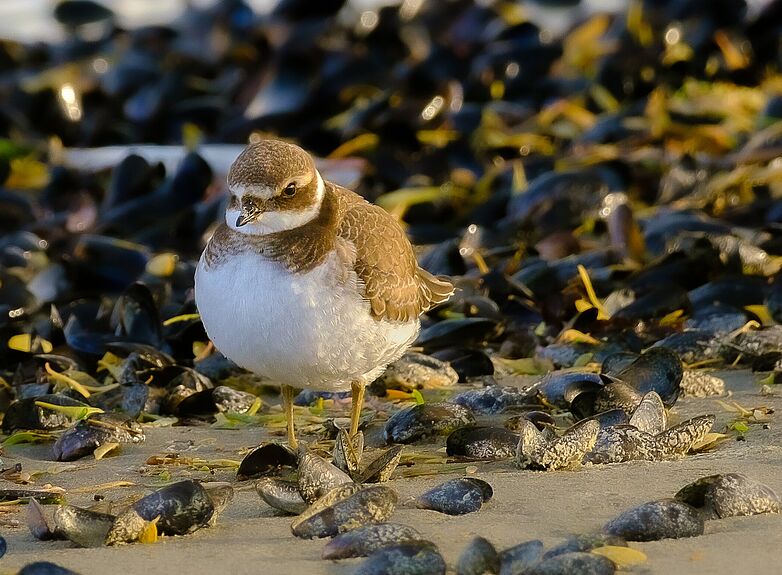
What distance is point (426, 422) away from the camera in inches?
206

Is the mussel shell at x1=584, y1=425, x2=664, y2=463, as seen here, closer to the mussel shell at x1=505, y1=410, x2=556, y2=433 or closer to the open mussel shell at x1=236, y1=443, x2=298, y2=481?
the mussel shell at x1=505, y1=410, x2=556, y2=433

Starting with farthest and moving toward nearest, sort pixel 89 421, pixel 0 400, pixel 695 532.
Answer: pixel 0 400 → pixel 89 421 → pixel 695 532

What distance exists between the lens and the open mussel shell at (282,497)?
4.20m

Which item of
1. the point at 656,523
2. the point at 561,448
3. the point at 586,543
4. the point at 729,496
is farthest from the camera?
the point at 561,448

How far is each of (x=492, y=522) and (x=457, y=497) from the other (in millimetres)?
198

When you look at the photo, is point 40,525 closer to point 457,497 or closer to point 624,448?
point 457,497

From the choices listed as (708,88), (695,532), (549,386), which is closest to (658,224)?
(549,386)

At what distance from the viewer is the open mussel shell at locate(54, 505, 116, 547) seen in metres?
→ 3.95

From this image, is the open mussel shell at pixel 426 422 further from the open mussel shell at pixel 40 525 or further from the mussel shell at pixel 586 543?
the open mussel shell at pixel 40 525

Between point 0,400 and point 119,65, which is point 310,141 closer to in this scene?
point 119,65

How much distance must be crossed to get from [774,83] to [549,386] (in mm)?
6606

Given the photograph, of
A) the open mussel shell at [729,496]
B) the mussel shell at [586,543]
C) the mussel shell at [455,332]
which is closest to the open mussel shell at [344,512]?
the mussel shell at [586,543]

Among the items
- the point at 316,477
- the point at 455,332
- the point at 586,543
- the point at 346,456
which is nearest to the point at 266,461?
the point at 346,456

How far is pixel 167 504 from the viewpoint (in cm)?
401
